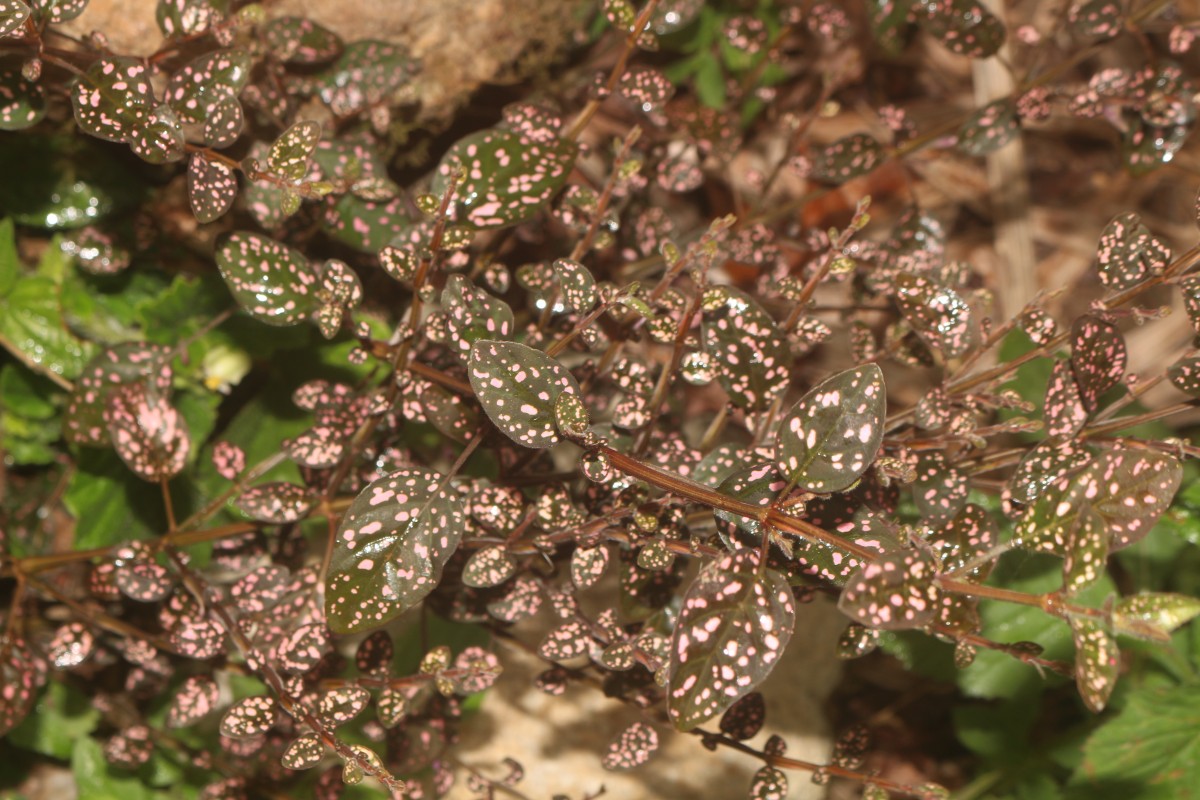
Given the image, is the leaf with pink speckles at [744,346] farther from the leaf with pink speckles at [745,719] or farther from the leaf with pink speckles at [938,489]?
the leaf with pink speckles at [745,719]

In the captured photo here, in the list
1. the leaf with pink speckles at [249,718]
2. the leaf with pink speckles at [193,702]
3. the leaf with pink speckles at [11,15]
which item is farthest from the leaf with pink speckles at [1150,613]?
the leaf with pink speckles at [11,15]

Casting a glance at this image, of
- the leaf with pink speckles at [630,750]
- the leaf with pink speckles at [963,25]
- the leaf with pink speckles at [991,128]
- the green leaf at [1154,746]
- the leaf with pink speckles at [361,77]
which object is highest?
the leaf with pink speckles at [963,25]

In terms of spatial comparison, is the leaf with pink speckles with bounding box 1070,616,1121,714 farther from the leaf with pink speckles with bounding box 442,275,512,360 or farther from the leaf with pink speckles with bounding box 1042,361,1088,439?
the leaf with pink speckles with bounding box 442,275,512,360

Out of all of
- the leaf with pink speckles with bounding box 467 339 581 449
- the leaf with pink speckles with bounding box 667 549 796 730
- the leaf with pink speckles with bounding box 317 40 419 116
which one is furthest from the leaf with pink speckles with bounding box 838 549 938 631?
the leaf with pink speckles with bounding box 317 40 419 116

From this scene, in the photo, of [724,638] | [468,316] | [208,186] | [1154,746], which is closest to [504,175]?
[468,316]

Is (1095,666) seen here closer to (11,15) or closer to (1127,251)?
(1127,251)

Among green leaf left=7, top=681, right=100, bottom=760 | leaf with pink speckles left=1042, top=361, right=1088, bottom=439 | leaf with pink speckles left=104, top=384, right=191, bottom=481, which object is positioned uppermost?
leaf with pink speckles left=1042, top=361, right=1088, bottom=439
